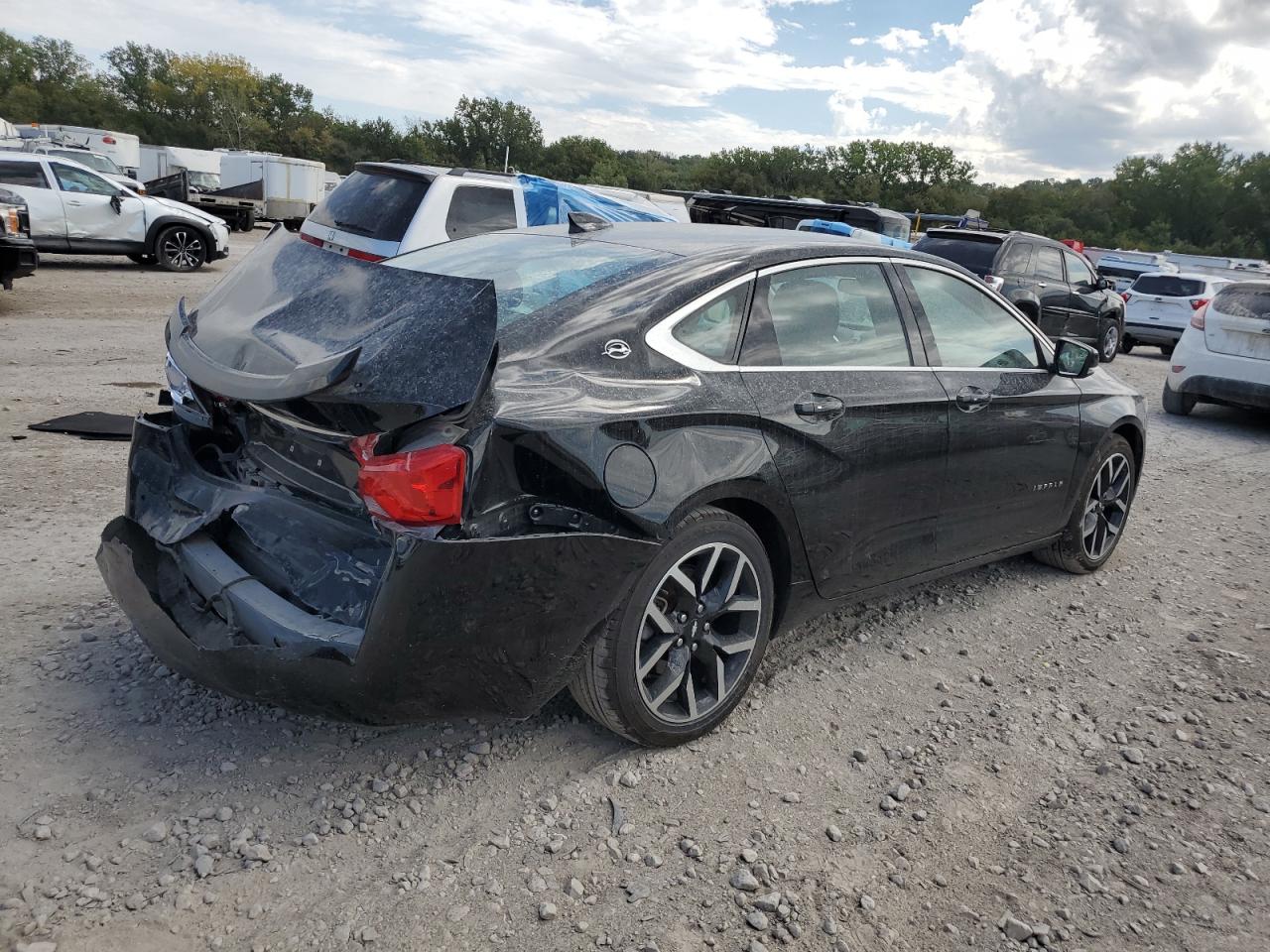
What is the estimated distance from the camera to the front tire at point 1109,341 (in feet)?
50.4

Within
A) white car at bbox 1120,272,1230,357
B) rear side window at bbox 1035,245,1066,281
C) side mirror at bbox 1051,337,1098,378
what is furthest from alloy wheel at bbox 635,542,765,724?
white car at bbox 1120,272,1230,357

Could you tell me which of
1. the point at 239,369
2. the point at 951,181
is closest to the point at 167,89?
the point at 951,181

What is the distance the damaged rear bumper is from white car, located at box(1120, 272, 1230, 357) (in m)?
17.4

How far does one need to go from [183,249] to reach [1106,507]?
15923 mm

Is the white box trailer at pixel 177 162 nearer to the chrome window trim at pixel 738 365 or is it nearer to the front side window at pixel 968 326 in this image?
the front side window at pixel 968 326

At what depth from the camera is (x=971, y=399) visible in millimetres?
4004

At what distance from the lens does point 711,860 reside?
8.84 feet

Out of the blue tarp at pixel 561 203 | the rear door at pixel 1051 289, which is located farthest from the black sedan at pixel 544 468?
the rear door at pixel 1051 289

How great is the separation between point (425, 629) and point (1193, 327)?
10.6 metres

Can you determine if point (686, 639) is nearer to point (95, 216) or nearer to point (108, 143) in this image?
point (95, 216)

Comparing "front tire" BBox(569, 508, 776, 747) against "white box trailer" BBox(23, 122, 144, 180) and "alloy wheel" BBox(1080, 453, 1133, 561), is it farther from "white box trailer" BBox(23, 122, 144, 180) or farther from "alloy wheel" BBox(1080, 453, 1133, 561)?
"white box trailer" BBox(23, 122, 144, 180)

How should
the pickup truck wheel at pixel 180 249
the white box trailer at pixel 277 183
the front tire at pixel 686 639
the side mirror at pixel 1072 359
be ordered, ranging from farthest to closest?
the white box trailer at pixel 277 183, the pickup truck wheel at pixel 180 249, the side mirror at pixel 1072 359, the front tire at pixel 686 639

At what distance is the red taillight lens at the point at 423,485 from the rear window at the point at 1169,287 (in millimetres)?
18364

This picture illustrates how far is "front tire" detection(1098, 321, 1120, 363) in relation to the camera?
15.4 metres
